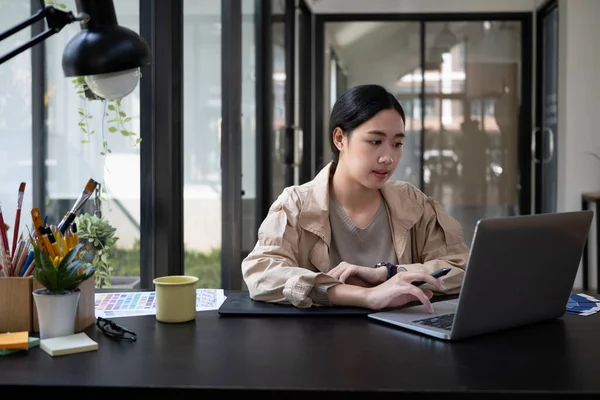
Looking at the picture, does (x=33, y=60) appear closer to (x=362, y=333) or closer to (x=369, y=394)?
(x=362, y=333)

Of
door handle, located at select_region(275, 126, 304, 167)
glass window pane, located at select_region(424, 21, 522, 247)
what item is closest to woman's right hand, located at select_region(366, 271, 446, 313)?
door handle, located at select_region(275, 126, 304, 167)

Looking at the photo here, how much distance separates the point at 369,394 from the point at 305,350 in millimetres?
220

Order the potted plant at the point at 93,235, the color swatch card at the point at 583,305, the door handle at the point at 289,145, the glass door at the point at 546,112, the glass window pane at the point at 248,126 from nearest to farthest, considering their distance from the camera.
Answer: the color swatch card at the point at 583,305
the potted plant at the point at 93,235
the glass window pane at the point at 248,126
the door handle at the point at 289,145
the glass door at the point at 546,112

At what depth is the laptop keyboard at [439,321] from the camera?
1.27 metres

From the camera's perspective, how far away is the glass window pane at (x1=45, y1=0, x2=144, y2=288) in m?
2.15

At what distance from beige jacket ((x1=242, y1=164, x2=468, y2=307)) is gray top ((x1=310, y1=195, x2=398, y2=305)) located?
2 cm

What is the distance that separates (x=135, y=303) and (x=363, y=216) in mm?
661

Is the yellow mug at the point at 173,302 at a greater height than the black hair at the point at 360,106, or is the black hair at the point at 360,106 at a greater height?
the black hair at the point at 360,106

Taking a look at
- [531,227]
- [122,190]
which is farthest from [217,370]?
[122,190]

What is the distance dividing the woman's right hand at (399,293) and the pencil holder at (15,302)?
668mm

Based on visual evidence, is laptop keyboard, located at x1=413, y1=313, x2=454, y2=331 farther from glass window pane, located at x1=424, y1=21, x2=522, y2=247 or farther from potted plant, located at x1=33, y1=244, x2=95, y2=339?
glass window pane, located at x1=424, y1=21, x2=522, y2=247

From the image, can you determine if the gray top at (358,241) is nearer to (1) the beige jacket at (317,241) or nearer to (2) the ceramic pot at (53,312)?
(1) the beige jacket at (317,241)

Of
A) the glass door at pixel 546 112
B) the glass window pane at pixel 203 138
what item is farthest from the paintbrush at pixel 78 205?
the glass door at pixel 546 112

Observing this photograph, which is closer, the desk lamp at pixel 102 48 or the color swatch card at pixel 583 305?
the desk lamp at pixel 102 48
